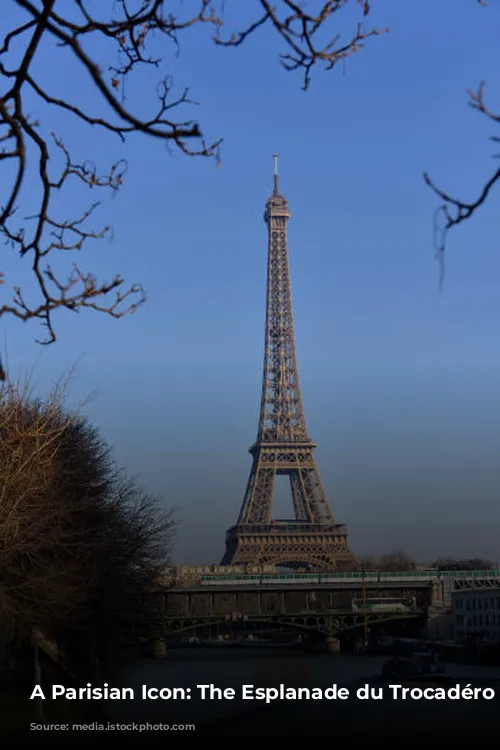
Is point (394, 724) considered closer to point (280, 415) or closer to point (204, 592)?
point (204, 592)

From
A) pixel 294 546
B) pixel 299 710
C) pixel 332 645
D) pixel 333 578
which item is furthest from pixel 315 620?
pixel 299 710

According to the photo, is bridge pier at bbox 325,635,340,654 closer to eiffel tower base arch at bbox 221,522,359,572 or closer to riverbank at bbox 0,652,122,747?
eiffel tower base arch at bbox 221,522,359,572

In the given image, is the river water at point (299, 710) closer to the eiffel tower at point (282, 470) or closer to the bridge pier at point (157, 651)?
the bridge pier at point (157, 651)

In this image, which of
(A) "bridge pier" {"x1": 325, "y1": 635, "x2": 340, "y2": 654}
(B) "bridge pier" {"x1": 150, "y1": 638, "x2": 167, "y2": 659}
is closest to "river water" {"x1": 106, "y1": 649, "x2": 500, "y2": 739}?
(B) "bridge pier" {"x1": 150, "y1": 638, "x2": 167, "y2": 659}

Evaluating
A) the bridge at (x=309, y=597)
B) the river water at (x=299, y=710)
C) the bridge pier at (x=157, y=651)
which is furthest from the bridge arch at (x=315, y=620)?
the river water at (x=299, y=710)

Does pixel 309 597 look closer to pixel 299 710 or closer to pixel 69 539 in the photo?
pixel 299 710
